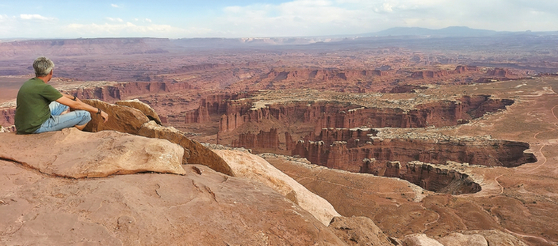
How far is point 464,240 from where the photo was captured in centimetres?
850

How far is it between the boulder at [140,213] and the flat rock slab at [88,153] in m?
0.18

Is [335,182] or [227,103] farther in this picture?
[227,103]

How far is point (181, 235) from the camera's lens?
464 cm

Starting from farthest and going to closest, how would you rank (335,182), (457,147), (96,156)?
1. (457,147)
2. (335,182)
3. (96,156)

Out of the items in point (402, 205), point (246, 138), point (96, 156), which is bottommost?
point (246, 138)

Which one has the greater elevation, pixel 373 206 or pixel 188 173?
pixel 188 173

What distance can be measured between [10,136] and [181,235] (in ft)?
14.9

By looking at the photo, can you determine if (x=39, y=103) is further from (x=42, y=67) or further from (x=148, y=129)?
(x=148, y=129)

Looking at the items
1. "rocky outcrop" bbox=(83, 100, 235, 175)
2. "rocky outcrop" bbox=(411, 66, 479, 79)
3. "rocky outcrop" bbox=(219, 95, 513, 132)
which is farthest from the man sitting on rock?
"rocky outcrop" bbox=(411, 66, 479, 79)

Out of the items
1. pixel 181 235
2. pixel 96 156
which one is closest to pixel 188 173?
pixel 96 156

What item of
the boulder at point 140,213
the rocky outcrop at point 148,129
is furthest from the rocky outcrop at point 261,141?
the boulder at point 140,213

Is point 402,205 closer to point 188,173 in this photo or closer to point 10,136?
point 188,173

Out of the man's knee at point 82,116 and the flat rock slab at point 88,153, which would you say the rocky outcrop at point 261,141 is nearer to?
the man's knee at point 82,116

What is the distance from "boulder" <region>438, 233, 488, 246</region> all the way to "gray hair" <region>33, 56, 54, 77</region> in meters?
9.69
